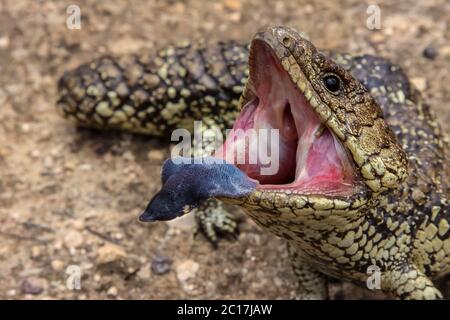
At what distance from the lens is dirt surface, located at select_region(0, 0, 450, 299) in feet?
16.4

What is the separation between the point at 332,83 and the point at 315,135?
215 millimetres

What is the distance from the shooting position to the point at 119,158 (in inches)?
225

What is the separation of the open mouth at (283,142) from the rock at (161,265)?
4.45 feet

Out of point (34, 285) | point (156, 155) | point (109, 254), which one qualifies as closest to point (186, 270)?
point (109, 254)

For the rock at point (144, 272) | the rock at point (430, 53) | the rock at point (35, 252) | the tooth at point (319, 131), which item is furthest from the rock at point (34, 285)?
the rock at point (430, 53)

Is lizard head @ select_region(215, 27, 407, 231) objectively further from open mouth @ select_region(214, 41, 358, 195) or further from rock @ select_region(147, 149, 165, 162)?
rock @ select_region(147, 149, 165, 162)

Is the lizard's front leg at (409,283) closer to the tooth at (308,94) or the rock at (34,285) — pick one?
the tooth at (308,94)

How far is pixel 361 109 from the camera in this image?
12.4 ft

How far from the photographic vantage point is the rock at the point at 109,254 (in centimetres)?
→ 502

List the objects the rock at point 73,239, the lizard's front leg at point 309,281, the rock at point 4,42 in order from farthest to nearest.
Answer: the rock at point 4,42
the rock at point 73,239
the lizard's front leg at point 309,281

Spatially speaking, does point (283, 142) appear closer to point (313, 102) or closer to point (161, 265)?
point (313, 102)
